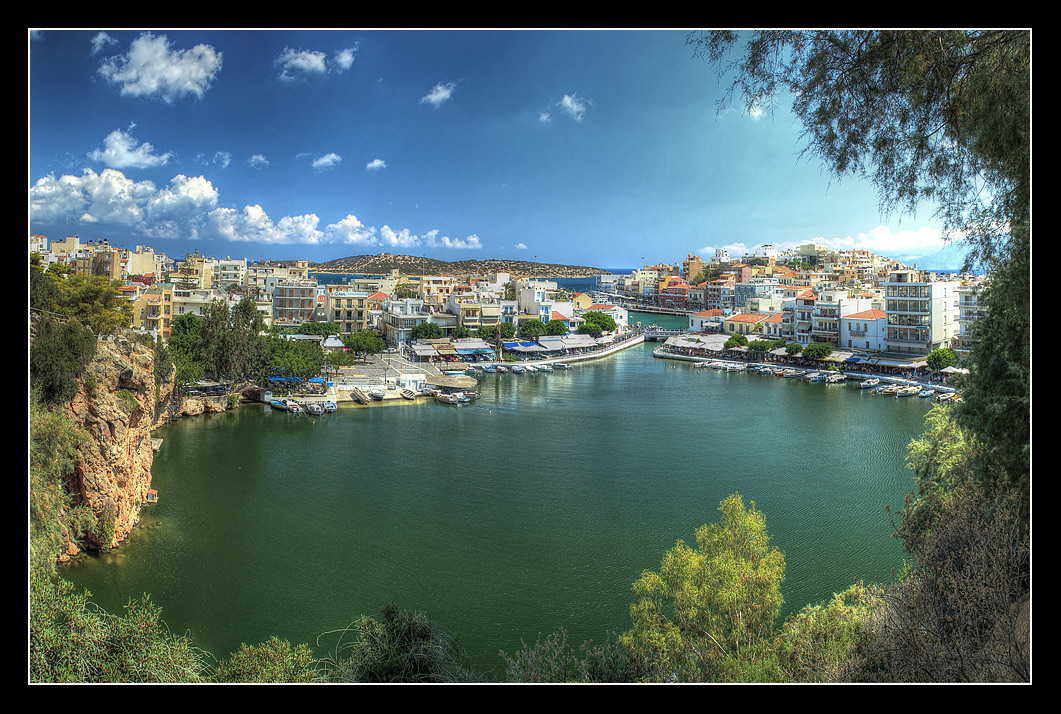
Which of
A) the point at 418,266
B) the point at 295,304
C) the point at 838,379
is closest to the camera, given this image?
the point at 838,379

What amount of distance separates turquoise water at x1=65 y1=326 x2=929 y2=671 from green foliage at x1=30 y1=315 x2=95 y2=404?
1.41 meters

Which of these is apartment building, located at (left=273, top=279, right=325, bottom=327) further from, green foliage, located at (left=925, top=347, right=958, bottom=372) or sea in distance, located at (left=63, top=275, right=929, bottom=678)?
green foliage, located at (left=925, top=347, right=958, bottom=372)

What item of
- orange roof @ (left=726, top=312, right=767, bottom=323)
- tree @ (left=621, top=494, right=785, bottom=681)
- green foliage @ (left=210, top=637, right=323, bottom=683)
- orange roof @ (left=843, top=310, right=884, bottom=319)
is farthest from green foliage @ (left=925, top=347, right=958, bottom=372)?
green foliage @ (left=210, top=637, right=323, bottom=683)

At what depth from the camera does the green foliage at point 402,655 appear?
95.4 inches

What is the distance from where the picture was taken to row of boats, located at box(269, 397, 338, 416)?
34.0 feet

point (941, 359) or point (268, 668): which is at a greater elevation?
point (941, 359)

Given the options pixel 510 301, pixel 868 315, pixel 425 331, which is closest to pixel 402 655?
pixel 425 331

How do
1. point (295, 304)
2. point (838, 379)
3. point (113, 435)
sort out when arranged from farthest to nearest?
1. point (295, 304)
2. point (838, 379)
3. point (113, 435)

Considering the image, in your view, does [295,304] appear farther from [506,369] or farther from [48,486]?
[48,486]

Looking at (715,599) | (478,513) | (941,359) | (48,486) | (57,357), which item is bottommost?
(478,513)

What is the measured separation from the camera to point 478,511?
19.0 feet

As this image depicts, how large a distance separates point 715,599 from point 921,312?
14073 mm

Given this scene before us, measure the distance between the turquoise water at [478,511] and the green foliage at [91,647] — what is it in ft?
3.64
